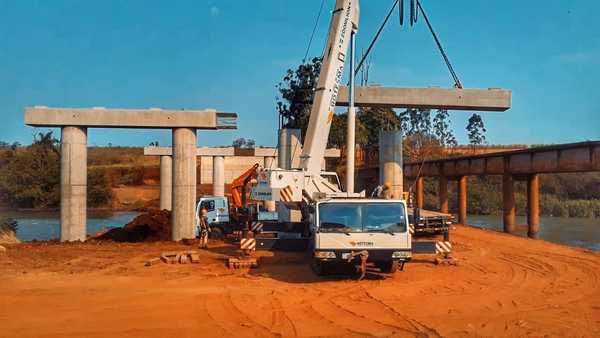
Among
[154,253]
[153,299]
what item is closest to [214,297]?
[153,299]

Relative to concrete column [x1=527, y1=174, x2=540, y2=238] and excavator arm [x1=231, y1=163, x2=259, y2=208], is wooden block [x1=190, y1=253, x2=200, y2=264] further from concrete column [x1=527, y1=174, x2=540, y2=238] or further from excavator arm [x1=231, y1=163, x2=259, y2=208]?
concrete column [x1=527, y1=174, x2=540, y2=238]

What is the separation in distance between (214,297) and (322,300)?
2195 millimetres

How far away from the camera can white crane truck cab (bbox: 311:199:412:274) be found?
12242mm

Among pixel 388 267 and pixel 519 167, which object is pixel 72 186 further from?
pixel 519 167

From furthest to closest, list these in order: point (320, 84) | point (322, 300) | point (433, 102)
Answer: point (433, 102) < point (320, 84) < point (322, 300)

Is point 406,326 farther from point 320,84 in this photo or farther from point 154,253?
point 154,253

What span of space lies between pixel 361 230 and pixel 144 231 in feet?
54.2

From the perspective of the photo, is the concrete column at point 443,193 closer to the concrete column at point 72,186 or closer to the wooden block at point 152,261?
the concrete column at point 72,186

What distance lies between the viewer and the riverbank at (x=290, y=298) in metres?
8.91

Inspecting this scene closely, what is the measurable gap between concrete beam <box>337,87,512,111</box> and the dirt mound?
10204mm

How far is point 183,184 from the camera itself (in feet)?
76.3

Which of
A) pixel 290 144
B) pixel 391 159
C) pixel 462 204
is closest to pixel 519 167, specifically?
pixel 391 159

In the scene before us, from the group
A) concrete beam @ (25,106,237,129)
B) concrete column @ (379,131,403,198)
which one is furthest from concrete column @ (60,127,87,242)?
concrete column @ (379,131,403,198)

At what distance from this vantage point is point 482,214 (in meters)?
57.1
